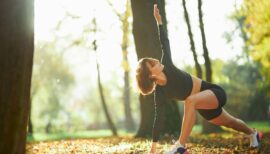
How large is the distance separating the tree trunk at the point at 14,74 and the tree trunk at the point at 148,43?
6.32m

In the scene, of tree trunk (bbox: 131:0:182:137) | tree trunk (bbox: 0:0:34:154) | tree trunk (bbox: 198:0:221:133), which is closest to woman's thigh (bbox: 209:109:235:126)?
tree trunk (bbox: 0:0:34:154)

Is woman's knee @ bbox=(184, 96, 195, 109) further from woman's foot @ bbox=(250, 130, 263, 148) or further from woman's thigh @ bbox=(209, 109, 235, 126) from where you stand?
woman's foot @ bbox=(250, 130, 263, 148)

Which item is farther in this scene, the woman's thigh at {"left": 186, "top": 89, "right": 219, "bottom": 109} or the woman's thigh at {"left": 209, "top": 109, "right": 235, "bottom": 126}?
the woman's thigh at {"left": 209, "top": 109, "right": 235, "bottom": 126}

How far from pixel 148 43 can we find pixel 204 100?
4.99m

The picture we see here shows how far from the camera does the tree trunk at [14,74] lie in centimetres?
553

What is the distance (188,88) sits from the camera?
710 cm

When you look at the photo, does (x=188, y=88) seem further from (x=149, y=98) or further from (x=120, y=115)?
(x=120, y=115)

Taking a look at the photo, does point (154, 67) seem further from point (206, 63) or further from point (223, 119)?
point (206, 63)

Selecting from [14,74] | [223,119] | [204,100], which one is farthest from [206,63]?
[14,74]

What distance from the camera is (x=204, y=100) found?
23.1 feet

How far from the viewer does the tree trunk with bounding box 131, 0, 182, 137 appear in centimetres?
1178

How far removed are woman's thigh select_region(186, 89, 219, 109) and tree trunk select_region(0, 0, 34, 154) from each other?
8.66 ft

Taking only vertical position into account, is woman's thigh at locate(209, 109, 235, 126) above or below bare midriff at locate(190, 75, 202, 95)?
below

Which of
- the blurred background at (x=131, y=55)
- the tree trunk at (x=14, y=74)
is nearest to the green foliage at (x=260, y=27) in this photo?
the blurred background at (x=131, y=55)
